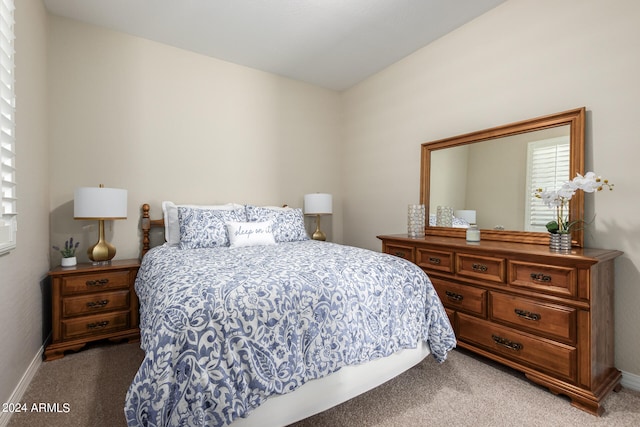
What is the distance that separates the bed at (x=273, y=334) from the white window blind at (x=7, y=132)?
2.39ft

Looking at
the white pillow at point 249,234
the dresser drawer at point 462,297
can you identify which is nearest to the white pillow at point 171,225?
the white pillow at point 249,234

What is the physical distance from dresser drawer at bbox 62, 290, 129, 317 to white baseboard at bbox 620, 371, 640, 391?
3489 millimetres

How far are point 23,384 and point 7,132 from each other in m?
1.45

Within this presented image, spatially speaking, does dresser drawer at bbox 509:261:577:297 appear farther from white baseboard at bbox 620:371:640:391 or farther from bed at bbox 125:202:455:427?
white baseboard at bbox 620:371:640:391

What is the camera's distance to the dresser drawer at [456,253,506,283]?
2014 millimetres

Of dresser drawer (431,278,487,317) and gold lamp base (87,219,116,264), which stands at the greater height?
gold lamp base (87,219,116,264)

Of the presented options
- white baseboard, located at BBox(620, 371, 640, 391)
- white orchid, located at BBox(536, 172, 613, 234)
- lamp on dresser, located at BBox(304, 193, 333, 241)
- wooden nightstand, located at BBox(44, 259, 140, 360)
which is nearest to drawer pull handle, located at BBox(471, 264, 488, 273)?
white orchid, located at BBox(536, 172, 613, 234)

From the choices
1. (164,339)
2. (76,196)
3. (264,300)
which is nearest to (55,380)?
(76,196)

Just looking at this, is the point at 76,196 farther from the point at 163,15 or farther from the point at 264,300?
the point at 264,300

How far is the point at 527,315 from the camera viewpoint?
1873 millimetres

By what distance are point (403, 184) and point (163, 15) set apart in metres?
2.76

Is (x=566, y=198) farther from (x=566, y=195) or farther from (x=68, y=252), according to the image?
(x=68, y=252)

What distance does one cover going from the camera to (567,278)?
5.62 feet

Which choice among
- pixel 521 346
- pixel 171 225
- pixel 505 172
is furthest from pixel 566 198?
Result: pixel 171 225
